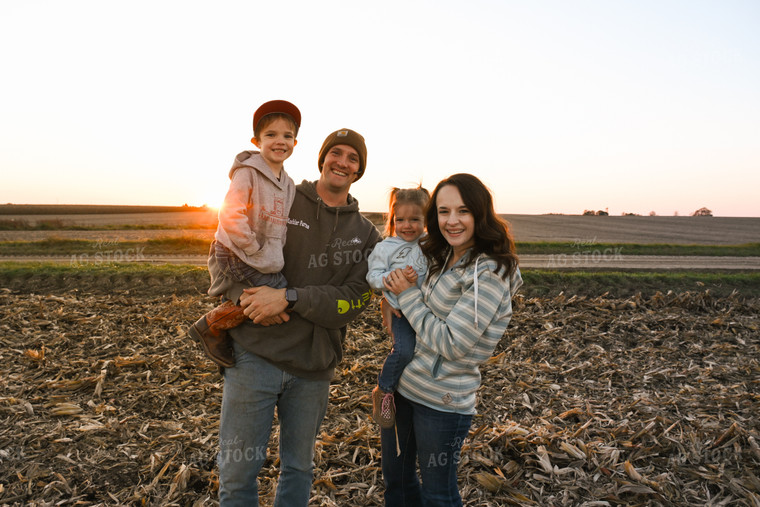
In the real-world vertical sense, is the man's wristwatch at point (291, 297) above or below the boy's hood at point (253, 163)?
below

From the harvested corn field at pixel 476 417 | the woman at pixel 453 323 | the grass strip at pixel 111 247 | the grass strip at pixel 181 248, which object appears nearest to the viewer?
the woman at pixel 453 323

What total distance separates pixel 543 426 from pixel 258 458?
10.2 feet

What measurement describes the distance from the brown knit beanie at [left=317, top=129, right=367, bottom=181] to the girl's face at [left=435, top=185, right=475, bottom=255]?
1.85 ft

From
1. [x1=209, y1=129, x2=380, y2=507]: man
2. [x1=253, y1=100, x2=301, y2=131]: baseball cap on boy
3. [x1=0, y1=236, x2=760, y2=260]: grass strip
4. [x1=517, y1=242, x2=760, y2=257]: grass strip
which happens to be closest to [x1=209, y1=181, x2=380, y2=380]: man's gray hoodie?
[x1=209, y1=129, x2=380, y2=507]: man

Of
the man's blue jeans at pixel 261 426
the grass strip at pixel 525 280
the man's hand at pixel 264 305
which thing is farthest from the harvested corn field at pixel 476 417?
the man's hand at pixel 264 305

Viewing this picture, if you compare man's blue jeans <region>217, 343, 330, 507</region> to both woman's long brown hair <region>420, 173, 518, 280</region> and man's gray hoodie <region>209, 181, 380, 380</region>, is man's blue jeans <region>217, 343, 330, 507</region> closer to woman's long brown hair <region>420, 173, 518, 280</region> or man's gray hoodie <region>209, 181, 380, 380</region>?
man's gray hoodie <region>209, 181, 380, 380</region>

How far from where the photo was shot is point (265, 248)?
8.21 ft

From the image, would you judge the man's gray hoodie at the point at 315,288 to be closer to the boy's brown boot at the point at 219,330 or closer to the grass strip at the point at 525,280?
the boy's brown boot at the point at 219,330

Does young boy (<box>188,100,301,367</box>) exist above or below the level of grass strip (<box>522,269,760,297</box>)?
above

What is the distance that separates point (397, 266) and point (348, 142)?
783 millimetres

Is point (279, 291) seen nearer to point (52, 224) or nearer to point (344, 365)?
point (344, 365)

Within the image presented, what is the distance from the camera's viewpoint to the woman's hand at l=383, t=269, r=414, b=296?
256 centimetres

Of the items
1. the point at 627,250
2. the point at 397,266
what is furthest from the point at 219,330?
the point at 627,250

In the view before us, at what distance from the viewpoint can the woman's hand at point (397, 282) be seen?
2.56 m
